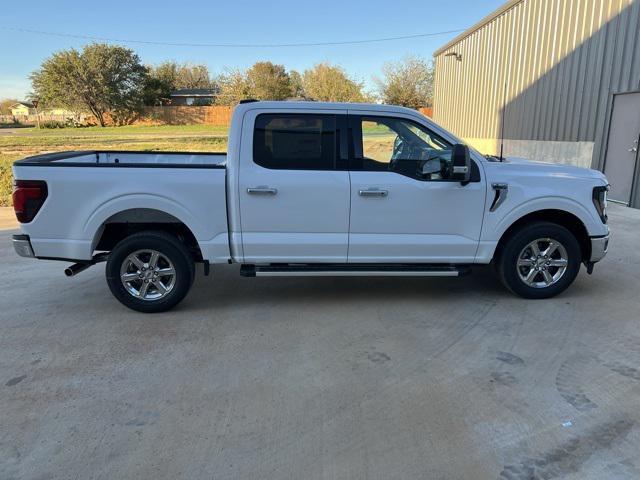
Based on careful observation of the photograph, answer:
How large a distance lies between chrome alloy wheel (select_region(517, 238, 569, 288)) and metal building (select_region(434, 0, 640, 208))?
494 centimetres

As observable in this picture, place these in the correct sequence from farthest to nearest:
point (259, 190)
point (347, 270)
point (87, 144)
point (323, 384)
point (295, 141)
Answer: point (87, 144)
point (347, 270)
point (295, 141)
point (259, 190)
point (323, 384)

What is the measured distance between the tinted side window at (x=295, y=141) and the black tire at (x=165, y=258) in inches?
46.9

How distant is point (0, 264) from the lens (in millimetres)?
6570

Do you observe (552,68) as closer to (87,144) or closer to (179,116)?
(87,144)

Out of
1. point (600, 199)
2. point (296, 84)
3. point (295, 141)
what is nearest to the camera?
point (295, 141)

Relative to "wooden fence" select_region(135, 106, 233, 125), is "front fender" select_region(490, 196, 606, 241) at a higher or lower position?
lower

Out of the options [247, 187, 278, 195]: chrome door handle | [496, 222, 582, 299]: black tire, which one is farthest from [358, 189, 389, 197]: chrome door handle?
[496, 222, 582, 299]: black tire

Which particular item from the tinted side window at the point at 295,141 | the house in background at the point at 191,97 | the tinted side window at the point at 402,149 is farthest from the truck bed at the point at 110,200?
the house in background at the point at 191,97

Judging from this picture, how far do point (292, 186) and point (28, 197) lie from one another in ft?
7.72

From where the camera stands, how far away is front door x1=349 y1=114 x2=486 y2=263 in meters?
4.69

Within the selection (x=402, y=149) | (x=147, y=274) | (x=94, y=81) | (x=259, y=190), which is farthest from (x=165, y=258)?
(x=94, y=81)

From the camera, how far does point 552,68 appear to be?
1241 cm

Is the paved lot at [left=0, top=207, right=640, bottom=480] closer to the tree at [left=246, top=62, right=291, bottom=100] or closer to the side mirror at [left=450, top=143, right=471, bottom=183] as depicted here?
the side mirror at [left=450, top=143, right=471, bottom=183]

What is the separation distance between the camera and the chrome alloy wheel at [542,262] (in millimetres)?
4992
